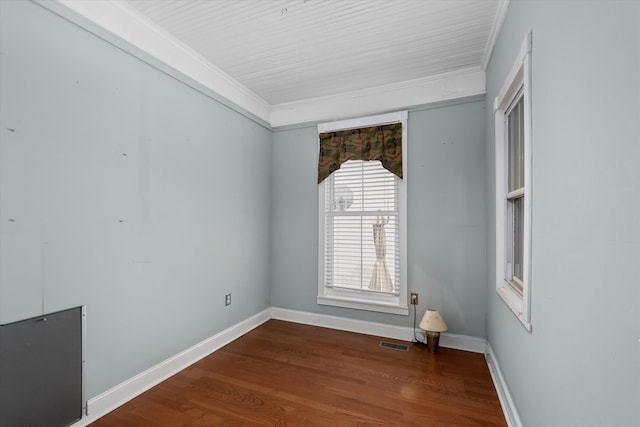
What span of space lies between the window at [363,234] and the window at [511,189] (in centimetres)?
101

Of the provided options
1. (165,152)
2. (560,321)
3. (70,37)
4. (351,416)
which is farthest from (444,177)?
(70,37)

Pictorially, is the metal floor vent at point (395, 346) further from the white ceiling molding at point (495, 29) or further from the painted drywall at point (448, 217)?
the white ceiling molding at point (495, 29)

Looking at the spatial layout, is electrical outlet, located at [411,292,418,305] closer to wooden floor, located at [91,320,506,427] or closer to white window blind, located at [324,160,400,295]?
white window blind, located at [324,160,400,295]

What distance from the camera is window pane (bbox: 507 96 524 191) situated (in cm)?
189

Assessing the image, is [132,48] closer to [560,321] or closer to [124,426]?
[124,426]

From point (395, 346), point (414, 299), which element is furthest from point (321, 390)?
point (414, 299)

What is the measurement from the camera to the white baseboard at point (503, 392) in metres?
1.73

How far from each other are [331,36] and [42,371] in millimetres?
2869

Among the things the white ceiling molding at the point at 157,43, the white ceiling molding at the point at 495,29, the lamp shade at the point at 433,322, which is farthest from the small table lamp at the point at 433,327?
the white ceiling molding at the point at 157,43

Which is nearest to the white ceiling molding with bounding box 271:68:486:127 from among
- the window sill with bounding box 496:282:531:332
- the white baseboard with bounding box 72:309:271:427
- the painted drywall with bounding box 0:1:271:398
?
the painted drywall with bounding box 0:1:271:398

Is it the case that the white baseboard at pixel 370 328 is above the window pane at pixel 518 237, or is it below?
below

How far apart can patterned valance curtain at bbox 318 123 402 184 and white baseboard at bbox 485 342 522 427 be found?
1.87 metres

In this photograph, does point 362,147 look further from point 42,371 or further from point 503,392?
point 42,371

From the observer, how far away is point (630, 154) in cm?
73
